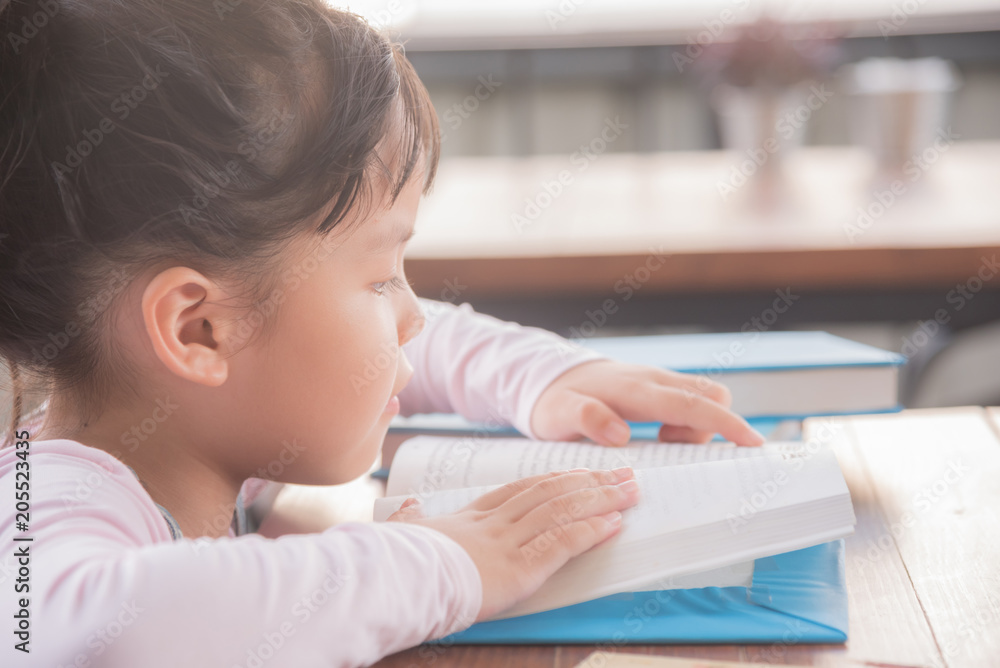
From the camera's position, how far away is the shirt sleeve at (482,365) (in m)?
0.85

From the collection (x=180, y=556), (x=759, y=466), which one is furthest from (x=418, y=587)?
(x=759, y=466)

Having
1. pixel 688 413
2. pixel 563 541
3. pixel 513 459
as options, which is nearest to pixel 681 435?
pixel 688 413

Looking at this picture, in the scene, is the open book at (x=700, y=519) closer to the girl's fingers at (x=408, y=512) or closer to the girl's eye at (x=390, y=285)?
the girl's fingers at (x=408, y=512)

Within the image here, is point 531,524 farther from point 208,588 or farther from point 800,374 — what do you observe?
point 800,374

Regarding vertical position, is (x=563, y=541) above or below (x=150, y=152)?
below

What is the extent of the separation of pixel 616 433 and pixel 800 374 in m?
0.20

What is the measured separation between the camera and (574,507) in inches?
22.0

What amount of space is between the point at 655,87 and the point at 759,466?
9.00 feet

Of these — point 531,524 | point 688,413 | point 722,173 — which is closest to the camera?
point 531,524

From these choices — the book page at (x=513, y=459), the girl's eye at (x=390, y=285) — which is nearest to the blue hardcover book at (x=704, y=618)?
the book page at (x=513, y=459)

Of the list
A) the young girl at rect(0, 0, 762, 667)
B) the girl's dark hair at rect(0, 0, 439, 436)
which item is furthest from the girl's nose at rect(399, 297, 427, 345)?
the girl's dark hair at rect(0, 0, 439, 436)

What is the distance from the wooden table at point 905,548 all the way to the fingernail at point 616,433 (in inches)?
7.1

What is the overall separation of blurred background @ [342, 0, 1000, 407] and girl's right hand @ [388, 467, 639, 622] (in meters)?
0.37

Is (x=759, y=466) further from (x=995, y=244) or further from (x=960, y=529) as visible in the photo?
(x=995, y=244)
